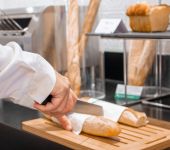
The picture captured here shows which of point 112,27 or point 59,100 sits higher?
point 112,27

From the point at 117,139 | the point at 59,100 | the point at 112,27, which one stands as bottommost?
the point at 117,139

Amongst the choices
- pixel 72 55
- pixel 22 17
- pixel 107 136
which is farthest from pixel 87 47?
pixel 107 136

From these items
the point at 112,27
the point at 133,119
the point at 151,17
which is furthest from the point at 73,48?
the point at 133,119

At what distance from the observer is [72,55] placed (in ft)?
3.86

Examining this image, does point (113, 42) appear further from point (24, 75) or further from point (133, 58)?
point (24, 75)

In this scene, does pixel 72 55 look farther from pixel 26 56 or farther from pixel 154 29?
pixel 26 56

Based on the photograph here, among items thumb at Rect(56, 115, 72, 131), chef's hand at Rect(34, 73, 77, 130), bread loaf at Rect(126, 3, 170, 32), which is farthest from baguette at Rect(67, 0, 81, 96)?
chef's hand at Rect(34, 73, 77, 130)

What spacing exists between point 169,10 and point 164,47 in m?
0.21

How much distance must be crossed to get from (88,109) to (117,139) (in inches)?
5.4

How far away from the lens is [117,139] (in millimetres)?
772

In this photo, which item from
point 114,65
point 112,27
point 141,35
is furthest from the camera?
point 114,65

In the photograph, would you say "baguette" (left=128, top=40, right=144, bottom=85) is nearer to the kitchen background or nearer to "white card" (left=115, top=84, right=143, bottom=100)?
"white card" (left=115, top=84, right=143, bottom=100)

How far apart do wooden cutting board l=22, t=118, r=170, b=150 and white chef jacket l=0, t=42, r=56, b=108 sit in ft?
0.42

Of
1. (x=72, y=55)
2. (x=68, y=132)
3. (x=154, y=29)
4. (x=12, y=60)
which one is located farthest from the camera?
(x=72, y=55)
